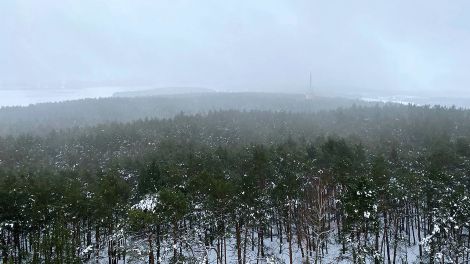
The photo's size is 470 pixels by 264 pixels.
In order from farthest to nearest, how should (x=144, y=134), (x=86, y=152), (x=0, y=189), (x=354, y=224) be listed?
(x=144, y=134), (x=86, y=152), (x=354, y=224), (x=0, y=189)

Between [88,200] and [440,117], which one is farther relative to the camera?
[440,117]

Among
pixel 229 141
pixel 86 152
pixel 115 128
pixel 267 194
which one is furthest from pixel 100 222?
pixel 115 128

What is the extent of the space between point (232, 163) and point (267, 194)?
45.6 ft

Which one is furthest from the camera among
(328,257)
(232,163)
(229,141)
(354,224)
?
(229,141)

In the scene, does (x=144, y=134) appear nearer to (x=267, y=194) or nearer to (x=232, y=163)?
(x=232, y=163)

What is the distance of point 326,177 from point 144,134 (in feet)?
313

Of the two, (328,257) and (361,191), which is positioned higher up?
(361,191)

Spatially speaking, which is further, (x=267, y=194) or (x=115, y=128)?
(x=115, y=128)

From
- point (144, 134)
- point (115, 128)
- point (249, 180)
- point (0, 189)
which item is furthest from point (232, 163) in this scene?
point (115, 128)

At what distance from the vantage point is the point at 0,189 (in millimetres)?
34562

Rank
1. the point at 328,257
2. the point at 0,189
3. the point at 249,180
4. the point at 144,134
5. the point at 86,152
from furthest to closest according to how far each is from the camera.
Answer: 1. the point at 144,134
2. the point at 86,152
3. the point at 328,257
4. the point at 249,180
5. the point at 0,189

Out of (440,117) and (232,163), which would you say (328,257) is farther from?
(440,117)

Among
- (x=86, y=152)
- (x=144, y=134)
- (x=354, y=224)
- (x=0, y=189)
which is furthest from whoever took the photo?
(x=144, y=134)

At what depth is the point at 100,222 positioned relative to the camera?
128 feet
